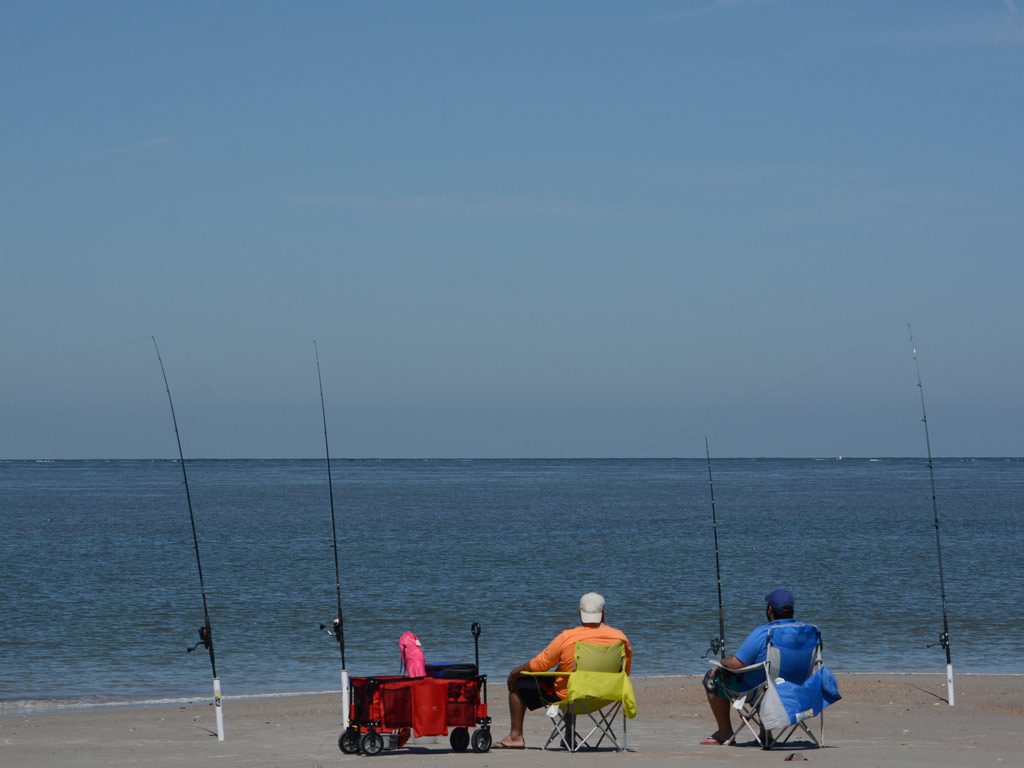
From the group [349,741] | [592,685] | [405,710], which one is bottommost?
[349,741]

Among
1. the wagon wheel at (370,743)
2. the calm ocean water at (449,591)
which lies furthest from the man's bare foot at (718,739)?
the calm ocean water at (449,591)

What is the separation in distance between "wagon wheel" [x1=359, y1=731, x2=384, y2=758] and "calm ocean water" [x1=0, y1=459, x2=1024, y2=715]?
5.96 m

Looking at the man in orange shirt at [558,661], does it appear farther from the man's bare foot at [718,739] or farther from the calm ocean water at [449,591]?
the calm ocean water at [449,591]

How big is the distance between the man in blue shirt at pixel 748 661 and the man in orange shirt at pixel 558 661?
60 centimetres

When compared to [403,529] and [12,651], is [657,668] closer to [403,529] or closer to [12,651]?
A: [12,651]

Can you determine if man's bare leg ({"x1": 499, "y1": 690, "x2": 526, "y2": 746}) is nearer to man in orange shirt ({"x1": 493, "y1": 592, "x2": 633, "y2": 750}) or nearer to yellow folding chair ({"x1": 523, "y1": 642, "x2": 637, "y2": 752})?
man in orange shirt ({"x1": 493, "y1": 592, "x2": 633, "y2": 750})

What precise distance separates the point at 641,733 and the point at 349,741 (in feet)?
8.41

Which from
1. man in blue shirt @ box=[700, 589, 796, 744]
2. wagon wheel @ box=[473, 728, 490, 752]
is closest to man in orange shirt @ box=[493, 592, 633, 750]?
wagon wheel @ box=[473, 728, 490, 752]

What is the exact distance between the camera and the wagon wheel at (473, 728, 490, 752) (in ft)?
28.5

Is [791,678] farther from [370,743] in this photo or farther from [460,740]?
[370,743]

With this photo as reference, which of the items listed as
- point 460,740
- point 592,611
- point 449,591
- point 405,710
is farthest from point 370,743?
point 449,591

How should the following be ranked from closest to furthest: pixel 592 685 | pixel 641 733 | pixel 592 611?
pixel 592 685
pixel 592 611
pixel 641 733

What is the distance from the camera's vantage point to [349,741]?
857 centimetres

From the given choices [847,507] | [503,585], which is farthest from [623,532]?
[847,507]
